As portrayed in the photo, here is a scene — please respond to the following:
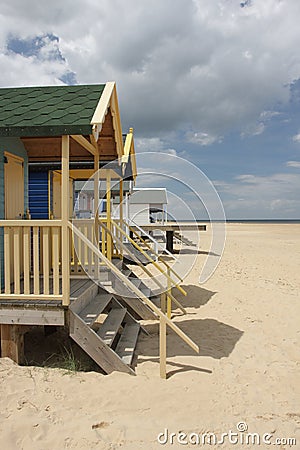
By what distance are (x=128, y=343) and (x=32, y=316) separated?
154 cm

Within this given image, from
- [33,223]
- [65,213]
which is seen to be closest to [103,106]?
[65,213]

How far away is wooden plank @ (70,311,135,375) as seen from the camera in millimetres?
4805

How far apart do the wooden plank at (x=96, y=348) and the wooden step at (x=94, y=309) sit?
173mm

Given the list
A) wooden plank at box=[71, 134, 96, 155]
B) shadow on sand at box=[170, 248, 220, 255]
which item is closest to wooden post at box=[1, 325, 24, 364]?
wooden plank at box=[71, 134, 96, 155]

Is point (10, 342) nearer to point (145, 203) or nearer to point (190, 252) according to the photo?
point (190, 252)

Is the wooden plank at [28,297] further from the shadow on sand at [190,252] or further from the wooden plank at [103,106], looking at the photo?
the shadow on sand at [190,252]

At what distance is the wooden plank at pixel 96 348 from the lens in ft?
15.8

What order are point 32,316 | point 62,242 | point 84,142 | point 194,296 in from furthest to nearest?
point 194,296 → point 84,142 → point 32,316 → point 62,242

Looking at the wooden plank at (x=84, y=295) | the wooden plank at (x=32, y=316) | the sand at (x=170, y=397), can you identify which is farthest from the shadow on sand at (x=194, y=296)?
the wooden plank at (x=32, y=316)

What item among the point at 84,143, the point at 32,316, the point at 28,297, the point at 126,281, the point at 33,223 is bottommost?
the point at 32,316

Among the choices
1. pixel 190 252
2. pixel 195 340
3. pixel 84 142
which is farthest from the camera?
pixel 190 252

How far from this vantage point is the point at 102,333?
5.35 meters

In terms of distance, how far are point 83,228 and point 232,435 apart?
4.24m

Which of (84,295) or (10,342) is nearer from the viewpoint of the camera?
(10,342)
